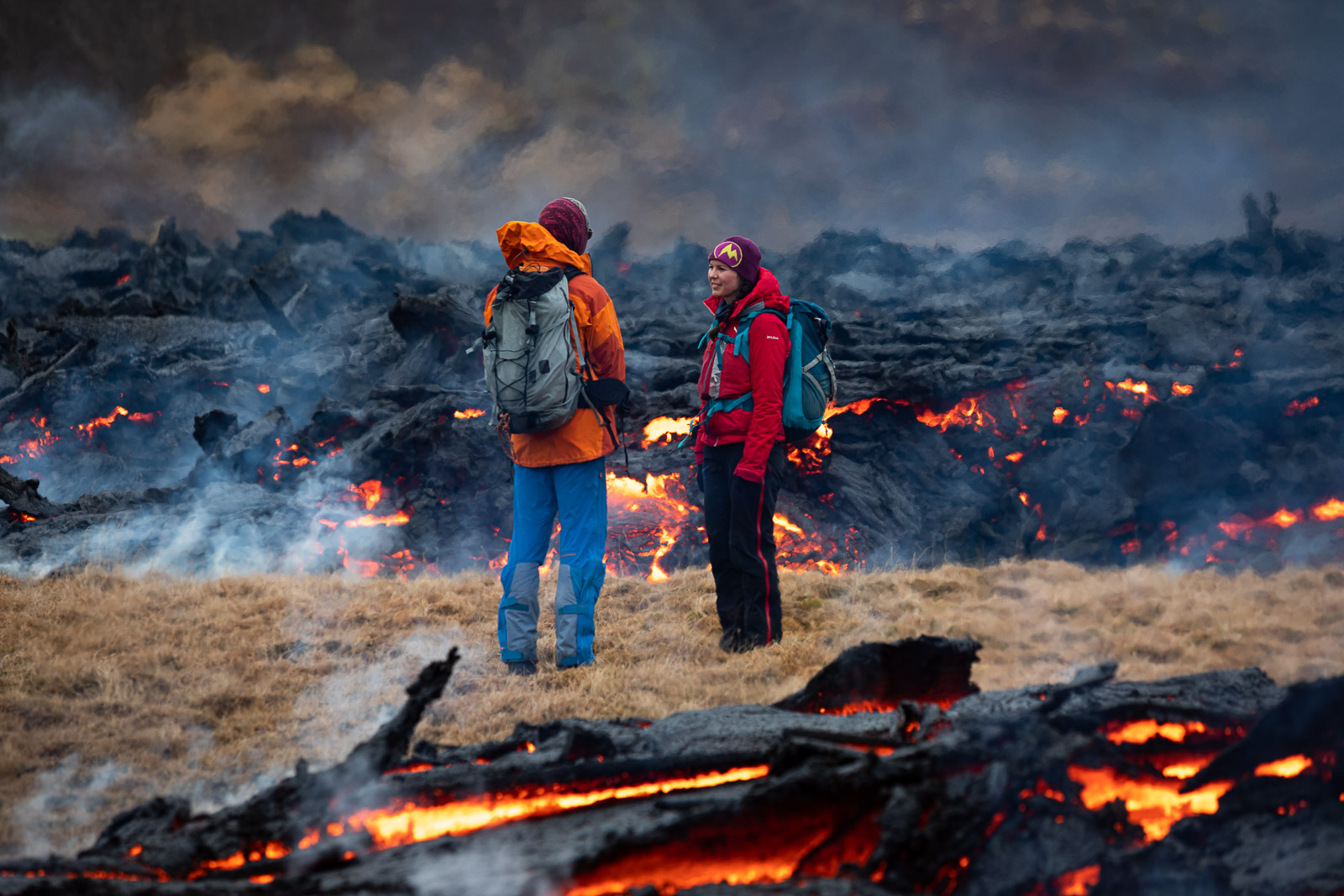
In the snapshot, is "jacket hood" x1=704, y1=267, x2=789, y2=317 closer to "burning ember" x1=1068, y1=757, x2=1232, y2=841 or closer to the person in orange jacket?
the person in orange jacket

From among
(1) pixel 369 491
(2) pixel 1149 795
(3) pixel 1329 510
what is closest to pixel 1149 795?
(2) pixel 1149 795

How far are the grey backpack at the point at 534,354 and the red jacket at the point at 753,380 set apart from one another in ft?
3.26

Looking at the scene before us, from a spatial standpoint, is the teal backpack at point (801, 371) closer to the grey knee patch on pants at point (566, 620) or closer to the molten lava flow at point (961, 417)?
the grey knee patch on pants at point (566, 620)

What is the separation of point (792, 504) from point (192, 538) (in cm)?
729

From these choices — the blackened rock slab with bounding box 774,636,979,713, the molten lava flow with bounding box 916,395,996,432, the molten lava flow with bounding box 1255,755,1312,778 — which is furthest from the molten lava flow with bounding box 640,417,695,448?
the molten lava flow with bounding box 1255,755,1312,778

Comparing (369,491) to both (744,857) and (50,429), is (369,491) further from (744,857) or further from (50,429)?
(50,429)

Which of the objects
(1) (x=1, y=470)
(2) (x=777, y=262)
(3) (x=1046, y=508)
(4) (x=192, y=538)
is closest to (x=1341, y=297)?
(3) (x=1046, y=508)

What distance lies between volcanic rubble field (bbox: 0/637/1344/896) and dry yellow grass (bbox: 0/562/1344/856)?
3.54 feet

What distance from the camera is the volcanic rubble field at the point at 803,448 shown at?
9.57 m

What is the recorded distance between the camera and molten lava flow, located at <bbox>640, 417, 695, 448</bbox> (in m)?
10.5

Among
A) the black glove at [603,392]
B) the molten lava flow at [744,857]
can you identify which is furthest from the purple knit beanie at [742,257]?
the molten lava flow at [744,857]

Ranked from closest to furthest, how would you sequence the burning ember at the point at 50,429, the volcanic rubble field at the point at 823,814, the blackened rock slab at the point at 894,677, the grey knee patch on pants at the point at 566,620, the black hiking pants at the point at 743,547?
1. the volcanic rubble field at the point at 823,814
2. the blackened rock slab at the point at 894,677
3. the grey knee patch on pants at the point at 566,620
4. the black hiking pants at the point at 743,547
5. the burning ember at the point at 50,429

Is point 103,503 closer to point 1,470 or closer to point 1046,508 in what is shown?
point 1,470

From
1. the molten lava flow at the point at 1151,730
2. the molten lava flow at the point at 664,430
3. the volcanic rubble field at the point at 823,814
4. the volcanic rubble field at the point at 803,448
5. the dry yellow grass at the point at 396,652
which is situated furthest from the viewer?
the molten lava flow at the point at 664,430
